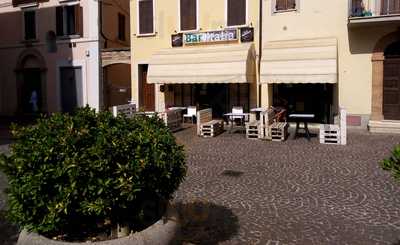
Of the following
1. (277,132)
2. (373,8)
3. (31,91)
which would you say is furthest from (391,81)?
(31,91)

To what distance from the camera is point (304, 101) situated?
A: 15586 mm

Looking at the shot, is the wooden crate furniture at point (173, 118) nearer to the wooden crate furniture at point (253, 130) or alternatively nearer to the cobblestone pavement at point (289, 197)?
the wooden crate furniture at point (253, 130)

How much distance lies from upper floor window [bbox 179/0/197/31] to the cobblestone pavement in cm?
803

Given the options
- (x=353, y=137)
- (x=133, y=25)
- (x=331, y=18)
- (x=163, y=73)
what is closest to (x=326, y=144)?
(x=353, y=137)

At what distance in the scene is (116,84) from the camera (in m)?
22.5

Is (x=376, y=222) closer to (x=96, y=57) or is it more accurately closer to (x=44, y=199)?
(x=44, y=199)

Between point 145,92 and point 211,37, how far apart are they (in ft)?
13.9

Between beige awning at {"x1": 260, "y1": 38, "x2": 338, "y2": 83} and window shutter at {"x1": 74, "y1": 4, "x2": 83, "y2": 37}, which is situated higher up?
window shutter at {"x1": 74, "y1": 4, "x2": 83, "y2": 37}

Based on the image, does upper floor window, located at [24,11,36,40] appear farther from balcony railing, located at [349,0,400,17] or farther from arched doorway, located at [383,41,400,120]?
arched doorway, located at [383,41,400,120]

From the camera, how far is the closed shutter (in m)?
17.9

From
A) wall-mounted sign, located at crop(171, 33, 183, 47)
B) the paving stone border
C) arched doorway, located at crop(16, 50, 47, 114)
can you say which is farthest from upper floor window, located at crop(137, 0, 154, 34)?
the paving stone border

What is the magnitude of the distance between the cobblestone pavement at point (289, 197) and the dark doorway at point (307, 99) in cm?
459

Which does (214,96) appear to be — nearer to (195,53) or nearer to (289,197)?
(195,53)

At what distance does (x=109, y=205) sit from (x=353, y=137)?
11059mm
